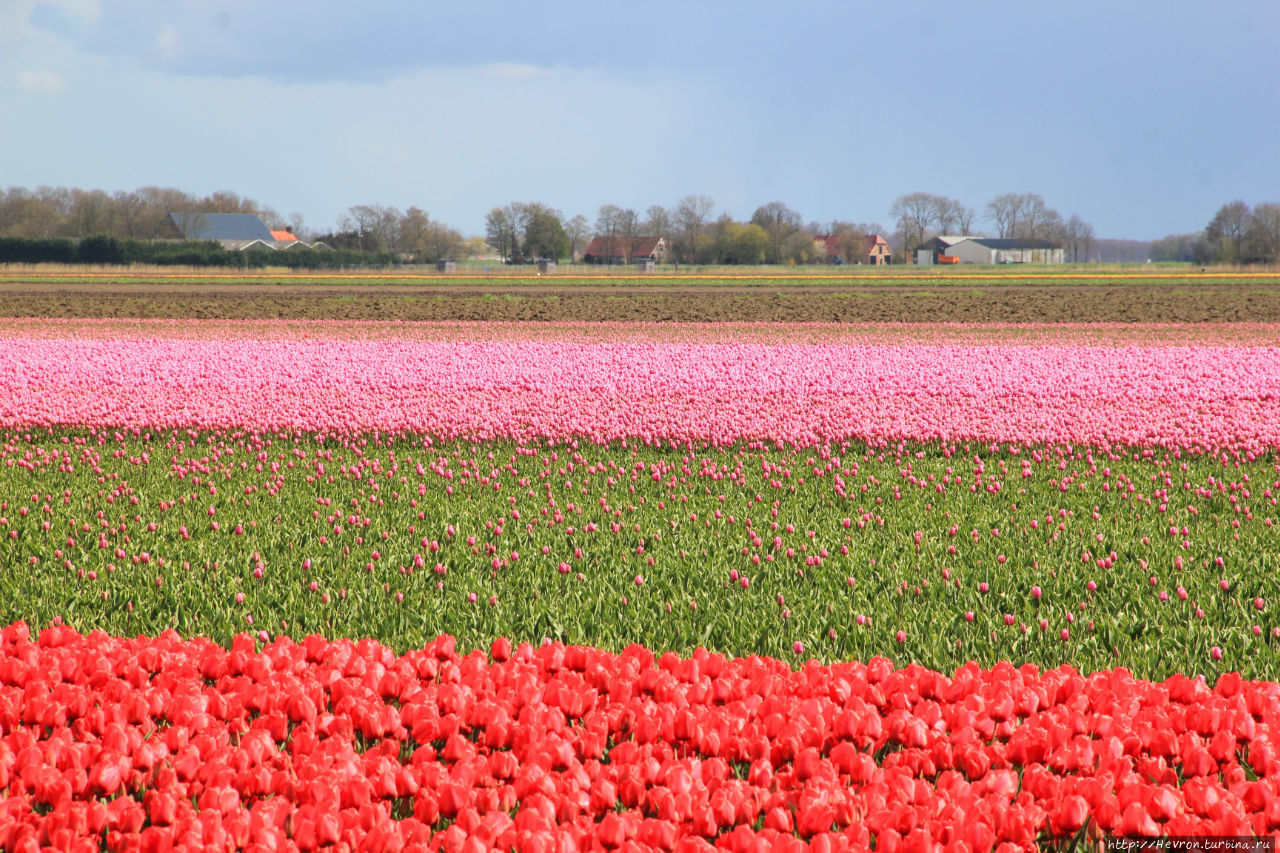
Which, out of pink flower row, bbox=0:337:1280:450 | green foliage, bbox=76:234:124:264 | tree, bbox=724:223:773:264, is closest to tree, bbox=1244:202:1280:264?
tree, bbox=724:223:773:264

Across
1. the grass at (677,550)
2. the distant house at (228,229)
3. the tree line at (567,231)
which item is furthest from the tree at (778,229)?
the grass at (677,550)

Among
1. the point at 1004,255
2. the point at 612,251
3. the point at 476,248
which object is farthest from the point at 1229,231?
the point at 476,248

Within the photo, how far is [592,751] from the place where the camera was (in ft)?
11.1

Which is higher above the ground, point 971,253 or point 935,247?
point 935,247

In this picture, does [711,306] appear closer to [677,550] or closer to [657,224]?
[677,550]

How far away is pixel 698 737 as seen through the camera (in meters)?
3.46

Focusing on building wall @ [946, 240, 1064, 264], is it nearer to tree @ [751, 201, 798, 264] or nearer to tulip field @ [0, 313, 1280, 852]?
tree @ [751, 201, 798, 264]

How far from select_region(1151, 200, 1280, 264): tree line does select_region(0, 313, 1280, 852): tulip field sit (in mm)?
78853

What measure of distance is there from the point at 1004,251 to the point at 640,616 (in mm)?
123597

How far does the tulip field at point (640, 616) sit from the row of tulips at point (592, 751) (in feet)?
0.05

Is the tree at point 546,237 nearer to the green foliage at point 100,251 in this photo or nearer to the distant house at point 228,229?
the distant house at point 228,229

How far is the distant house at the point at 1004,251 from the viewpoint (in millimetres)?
116500

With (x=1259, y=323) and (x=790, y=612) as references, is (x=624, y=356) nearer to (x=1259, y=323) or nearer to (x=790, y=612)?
(x=790, y=612)

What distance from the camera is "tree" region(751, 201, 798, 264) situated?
333 ft
